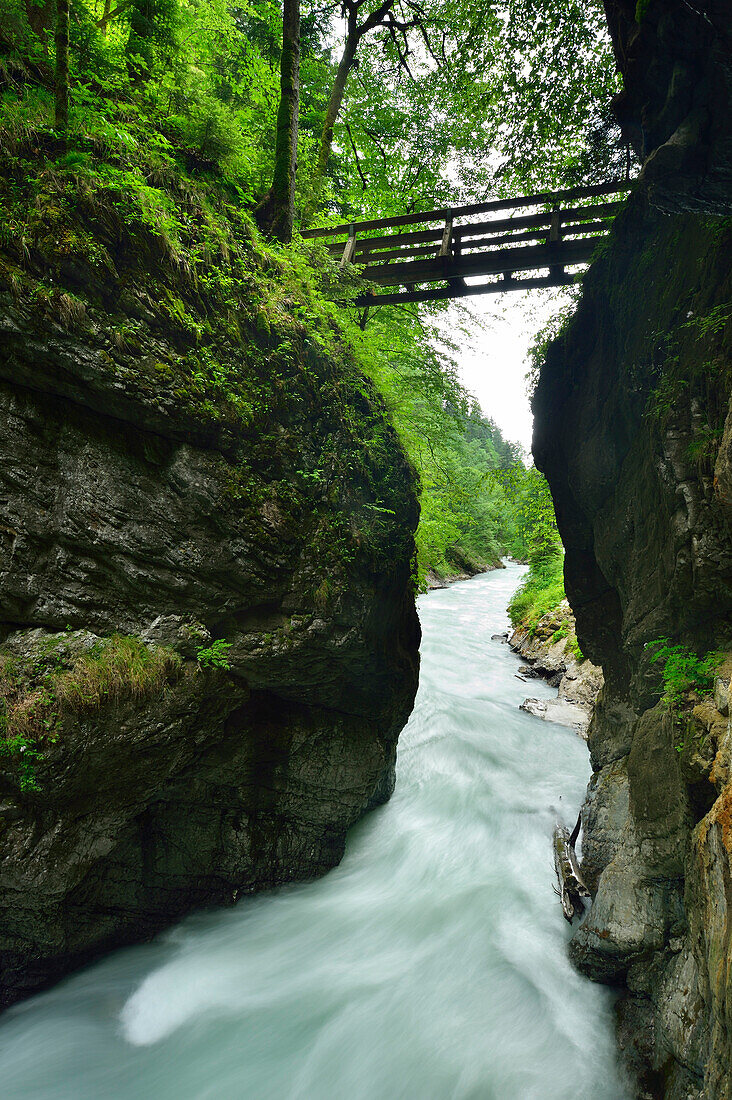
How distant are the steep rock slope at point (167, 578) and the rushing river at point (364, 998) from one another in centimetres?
51

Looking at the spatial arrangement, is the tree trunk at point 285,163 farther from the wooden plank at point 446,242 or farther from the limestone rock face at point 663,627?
the limestone rock face at point 663,627

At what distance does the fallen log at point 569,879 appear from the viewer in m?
5.89

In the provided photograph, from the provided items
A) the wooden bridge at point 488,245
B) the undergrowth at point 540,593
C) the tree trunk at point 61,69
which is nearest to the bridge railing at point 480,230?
the wooden bridge at point 488,245

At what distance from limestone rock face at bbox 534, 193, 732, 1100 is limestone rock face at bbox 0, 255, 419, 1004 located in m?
3.33

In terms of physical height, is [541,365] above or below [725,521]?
above

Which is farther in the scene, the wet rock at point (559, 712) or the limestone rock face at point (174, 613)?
the wet rock at point (559, 712)

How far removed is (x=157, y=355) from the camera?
16.7 ft

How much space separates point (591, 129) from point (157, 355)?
21.1ft

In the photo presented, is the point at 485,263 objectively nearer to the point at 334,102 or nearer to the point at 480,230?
the point at 480,230

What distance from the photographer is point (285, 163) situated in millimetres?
7234

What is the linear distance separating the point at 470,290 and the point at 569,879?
9099 millimetres

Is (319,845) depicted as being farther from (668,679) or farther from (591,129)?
(591,129)

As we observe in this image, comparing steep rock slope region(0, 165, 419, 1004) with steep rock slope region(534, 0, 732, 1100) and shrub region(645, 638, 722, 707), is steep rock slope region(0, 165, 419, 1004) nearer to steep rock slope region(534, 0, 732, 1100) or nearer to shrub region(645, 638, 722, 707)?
steep rock slope region(534, 0, 732, 1100)

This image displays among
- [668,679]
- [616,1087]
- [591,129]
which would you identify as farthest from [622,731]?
[591,129]
